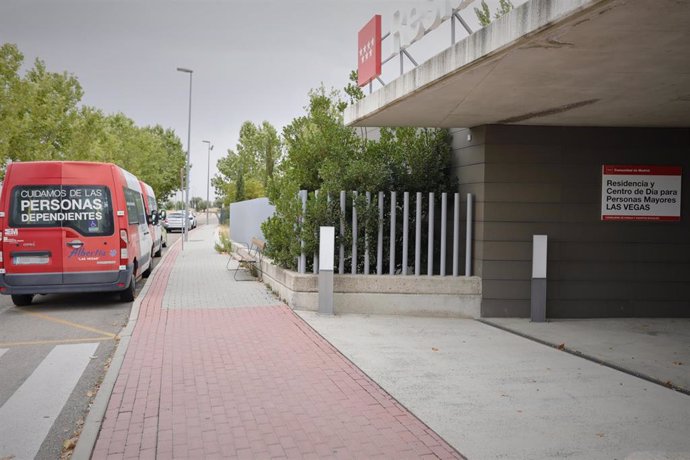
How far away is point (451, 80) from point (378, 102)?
1.99m

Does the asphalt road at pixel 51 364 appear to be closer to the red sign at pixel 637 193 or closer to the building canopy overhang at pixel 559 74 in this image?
the building canopy overhang at pixel 559 74

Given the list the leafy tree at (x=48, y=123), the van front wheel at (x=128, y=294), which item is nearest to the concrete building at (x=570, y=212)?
the van front wheel at (x=128, y=294)

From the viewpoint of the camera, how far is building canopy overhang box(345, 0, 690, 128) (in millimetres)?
4984

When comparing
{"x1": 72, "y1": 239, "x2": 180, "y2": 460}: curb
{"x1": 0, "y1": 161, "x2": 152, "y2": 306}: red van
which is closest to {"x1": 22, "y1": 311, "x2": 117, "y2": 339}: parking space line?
{"x1": 72, "y1": 239, "x2": 180, "y2": 460}: curb

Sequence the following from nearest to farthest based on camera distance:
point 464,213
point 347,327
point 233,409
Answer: point 233,409
point 347,327
point 464,213

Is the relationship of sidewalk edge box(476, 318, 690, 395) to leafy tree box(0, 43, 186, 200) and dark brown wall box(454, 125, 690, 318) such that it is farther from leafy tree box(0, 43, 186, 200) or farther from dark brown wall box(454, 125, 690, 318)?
leafy tree box(0, 43, 186, 200)

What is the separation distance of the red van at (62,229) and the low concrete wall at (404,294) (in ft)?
11.3

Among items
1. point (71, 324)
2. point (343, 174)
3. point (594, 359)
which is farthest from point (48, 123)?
point (594, 359)

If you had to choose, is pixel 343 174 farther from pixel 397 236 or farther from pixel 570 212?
pixel 570 212

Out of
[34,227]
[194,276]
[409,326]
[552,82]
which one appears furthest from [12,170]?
[552,82]

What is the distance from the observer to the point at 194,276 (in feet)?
51.2

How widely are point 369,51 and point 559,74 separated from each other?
4493 mm

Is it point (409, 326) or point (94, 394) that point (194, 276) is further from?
point (94, 394)

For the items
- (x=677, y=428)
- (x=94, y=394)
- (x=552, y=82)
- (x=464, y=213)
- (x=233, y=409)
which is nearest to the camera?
(x=677, y=428)
